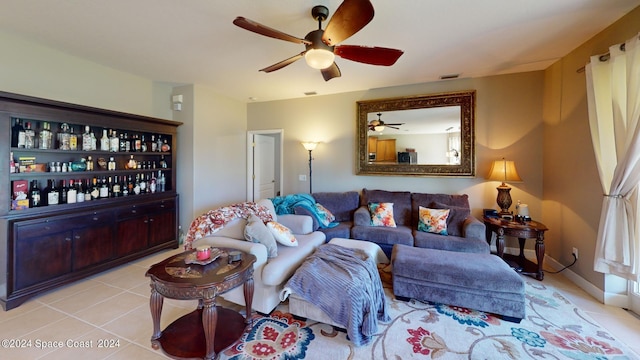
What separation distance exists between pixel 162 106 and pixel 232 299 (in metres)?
3.65

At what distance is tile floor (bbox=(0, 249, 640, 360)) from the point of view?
1895 millimetres

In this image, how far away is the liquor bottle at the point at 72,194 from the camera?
2.99 meters

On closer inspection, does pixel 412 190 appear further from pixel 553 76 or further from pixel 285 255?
pixel 285 255

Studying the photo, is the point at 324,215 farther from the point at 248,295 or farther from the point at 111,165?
the point at 111,165

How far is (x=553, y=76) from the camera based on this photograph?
3359 millimetres

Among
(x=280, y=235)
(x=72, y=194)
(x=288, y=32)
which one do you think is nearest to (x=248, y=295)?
(x=280, y=235)

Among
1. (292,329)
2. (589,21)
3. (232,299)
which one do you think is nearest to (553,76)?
(589,21)

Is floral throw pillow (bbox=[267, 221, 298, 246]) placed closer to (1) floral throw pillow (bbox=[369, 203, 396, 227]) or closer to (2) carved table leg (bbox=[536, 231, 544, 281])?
(1) floral throw pillow (bbox=[369, 203, 396, 227])

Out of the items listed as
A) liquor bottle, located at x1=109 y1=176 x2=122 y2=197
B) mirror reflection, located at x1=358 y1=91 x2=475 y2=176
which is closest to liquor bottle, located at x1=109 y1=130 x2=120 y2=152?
liquor bottle, located at x1=109 y1=176 x2=122 y2=197

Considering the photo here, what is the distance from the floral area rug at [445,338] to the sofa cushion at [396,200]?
1586 mm

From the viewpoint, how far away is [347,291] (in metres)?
1.97

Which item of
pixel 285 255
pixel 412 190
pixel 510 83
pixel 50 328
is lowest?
pixel 50 328

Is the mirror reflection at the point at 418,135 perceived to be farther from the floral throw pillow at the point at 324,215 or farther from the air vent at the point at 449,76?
the floral throw pillow at the point at 324,215

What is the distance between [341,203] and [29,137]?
3.93m
